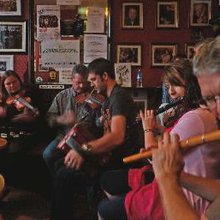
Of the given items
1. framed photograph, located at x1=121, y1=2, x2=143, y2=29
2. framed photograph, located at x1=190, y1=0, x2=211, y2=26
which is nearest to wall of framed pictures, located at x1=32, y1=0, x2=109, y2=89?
framed photograph, located at x1=121, y1=2, x2=143, y2=29

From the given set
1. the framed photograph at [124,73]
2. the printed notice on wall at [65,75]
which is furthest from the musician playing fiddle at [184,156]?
the printed notice on wall at [65,75]

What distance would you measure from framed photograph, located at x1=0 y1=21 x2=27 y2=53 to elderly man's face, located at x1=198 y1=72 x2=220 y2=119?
157 inches

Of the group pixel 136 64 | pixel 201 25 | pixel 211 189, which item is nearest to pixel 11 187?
pixel 136 64

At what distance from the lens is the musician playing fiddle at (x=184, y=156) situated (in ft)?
5.76

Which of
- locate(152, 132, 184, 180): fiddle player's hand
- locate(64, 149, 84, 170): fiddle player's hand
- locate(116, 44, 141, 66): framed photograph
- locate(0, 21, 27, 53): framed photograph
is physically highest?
locate(0, 21, 27, 53): framed photograph

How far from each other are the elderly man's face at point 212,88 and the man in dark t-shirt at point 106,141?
1394 mm

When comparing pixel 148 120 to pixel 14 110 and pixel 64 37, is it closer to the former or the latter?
pixel 14 110

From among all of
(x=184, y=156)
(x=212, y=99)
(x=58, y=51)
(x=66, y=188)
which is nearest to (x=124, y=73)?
(x=58, y=51)

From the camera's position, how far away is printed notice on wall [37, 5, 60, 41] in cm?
517

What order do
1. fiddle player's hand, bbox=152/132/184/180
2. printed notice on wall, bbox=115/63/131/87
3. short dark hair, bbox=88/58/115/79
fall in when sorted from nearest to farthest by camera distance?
fiddle player's hand, bbox=152/132/184/180, short dark hair, bbox=88/58/115/79, printed notice on wall, bbox=115/63/131/87

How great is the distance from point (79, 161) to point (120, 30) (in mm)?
2685

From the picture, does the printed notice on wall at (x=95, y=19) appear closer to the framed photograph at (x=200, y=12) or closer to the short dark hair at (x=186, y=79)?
the framed photograph at (x=200, y=12)

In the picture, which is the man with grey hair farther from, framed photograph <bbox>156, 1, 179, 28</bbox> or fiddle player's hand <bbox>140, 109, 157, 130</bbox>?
framed photograph <bbox>156, 1, 179, 28</bbox>

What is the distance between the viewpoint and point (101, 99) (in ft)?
11.0
